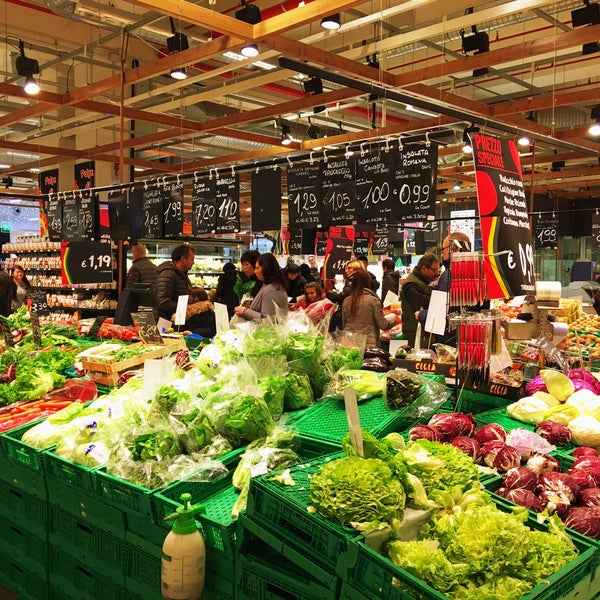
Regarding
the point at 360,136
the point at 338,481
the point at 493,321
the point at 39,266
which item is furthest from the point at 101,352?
the point at 39,266

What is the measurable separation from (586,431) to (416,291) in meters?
4.15

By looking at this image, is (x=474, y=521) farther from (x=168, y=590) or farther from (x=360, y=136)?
(x=360, y=136)

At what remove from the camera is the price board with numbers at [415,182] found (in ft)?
17.7

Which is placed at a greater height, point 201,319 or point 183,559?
point 201,319

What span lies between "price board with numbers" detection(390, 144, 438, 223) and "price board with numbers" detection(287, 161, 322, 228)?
3.19 ft

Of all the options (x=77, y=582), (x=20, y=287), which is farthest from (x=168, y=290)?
(x=20, y=287)

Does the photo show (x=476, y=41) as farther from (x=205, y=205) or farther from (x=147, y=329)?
(x=147, y=329)

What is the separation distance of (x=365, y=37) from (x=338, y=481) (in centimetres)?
732

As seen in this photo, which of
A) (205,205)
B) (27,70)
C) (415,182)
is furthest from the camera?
(27,70)

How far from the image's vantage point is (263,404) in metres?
2.87

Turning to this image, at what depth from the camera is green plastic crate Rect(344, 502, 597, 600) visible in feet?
5.40

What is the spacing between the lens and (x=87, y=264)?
8555 mm

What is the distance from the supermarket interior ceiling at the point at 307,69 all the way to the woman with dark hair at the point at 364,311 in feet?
4.75

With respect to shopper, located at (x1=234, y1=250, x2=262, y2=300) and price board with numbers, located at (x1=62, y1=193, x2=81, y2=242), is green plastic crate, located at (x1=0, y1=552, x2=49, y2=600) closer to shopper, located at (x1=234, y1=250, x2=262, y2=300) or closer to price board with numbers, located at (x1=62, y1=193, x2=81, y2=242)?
shopper, located at (x1=234, y1=250, x2=262, y2=300)
